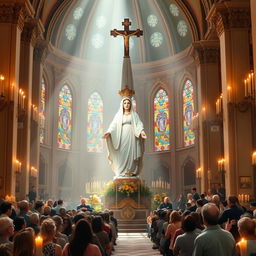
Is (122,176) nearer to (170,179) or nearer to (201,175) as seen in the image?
(201,175)

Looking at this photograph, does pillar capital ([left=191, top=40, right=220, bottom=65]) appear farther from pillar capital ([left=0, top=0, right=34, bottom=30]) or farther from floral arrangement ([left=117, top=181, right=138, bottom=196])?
pillar capital ([left=0, top=0, right=34, bottom=30])

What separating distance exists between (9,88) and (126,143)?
5.95m

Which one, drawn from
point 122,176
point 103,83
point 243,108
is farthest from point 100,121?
point 243,108

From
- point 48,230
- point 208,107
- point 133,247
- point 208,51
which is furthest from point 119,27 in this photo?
point 48,230

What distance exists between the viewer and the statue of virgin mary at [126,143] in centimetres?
2017

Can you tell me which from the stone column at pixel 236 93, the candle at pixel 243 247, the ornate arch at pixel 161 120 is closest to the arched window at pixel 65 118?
the ornate arch at pixel 161 120

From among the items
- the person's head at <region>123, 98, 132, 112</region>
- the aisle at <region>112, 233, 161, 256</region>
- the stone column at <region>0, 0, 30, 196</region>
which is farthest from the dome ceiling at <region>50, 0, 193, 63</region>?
the aisle at <region>112, 233, 161, 256</region>

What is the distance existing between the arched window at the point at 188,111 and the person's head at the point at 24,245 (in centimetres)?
2623

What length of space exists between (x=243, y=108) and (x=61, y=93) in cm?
1649

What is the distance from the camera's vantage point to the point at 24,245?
4.11 meters

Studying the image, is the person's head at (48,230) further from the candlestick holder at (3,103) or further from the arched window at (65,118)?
the arched window at (65,118)

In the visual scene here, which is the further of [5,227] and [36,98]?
[36,98]

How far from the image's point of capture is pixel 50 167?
29.2 meters

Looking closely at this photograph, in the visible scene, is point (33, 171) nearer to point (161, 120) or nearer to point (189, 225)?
point (161, 120)
